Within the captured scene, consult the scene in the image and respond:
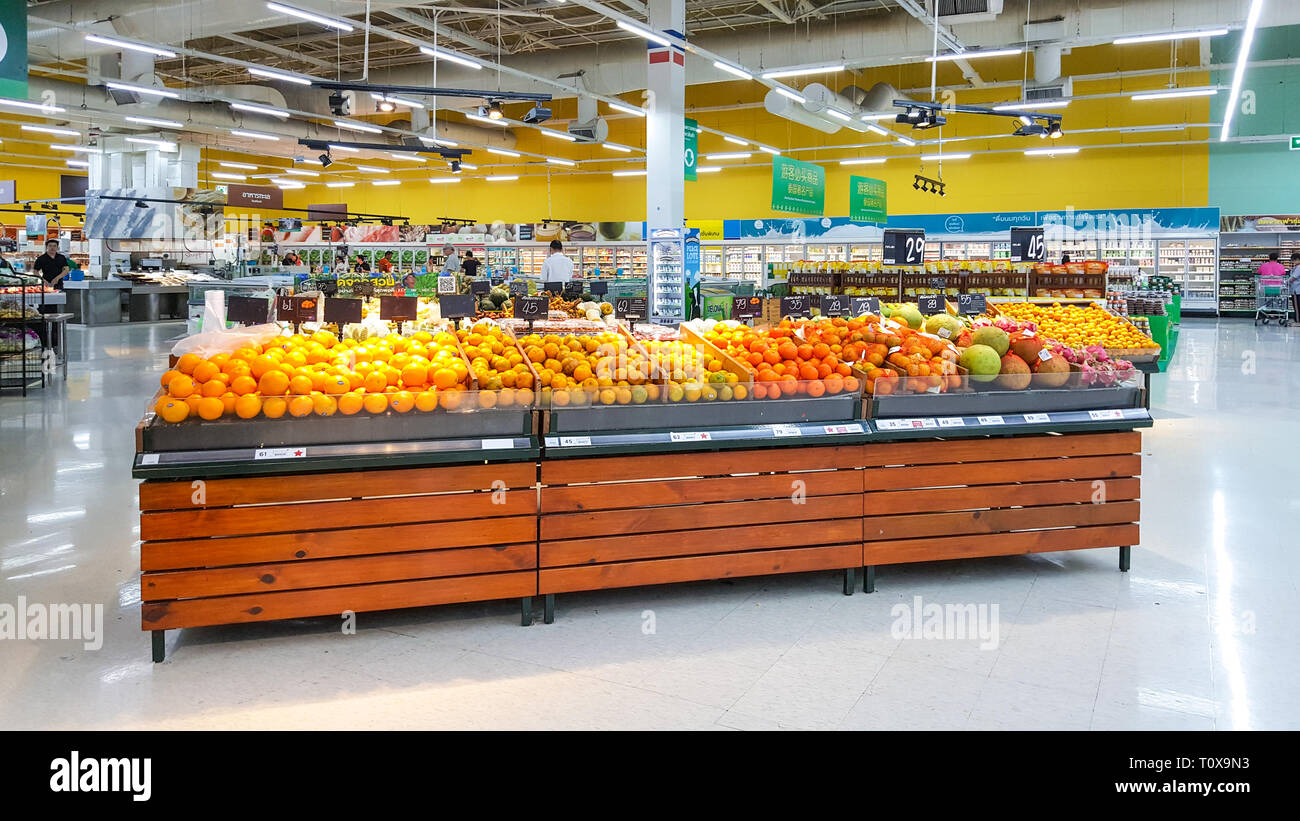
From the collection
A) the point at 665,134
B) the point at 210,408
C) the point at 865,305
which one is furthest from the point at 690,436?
the point at 665,134

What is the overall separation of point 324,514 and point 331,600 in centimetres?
30

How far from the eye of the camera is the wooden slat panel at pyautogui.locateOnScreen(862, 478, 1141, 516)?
160 inches

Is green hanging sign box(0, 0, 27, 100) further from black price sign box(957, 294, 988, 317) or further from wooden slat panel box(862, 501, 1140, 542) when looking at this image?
black price sign box(957, 294, 988, 317)

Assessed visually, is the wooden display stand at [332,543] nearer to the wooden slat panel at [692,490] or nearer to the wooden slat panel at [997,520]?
the wooden slat panel at [692,490]

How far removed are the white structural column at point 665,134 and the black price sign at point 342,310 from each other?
793 cm

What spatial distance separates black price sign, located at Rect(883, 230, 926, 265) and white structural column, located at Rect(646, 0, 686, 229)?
2.82 metres

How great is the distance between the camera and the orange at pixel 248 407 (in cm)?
337

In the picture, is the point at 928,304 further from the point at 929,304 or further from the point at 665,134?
the point at 665,134

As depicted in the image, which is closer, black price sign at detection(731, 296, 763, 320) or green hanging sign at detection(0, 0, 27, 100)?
green hanging sign at detection(0, 0, 27, 100)

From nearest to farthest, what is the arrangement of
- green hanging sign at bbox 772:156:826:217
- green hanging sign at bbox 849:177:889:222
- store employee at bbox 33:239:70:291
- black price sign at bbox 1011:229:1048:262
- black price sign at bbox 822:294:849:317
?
black price sign at bbox 822:294:849:317 < black price sign at bbox 1011:229:1048:262 < store employee at bbox 33:239:70:291 < green hanging sign at bbox 772:156:826:217 < green hanging sign at bbox 849:177:889:222

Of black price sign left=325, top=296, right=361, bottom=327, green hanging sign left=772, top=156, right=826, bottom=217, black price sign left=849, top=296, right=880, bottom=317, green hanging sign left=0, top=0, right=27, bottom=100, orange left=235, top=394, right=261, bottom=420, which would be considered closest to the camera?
orange left=235, top=394, right=261, bottom=420

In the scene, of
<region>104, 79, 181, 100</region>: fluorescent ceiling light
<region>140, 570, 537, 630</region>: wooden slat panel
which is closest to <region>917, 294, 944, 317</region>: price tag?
<region>140, 570, 537, 630</region>: wooden slat panel

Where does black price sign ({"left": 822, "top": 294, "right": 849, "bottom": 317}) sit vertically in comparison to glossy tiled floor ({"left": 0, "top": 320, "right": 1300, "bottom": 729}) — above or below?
above

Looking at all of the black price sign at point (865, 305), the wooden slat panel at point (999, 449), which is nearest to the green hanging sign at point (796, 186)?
the black price sign at point (865, 305)
